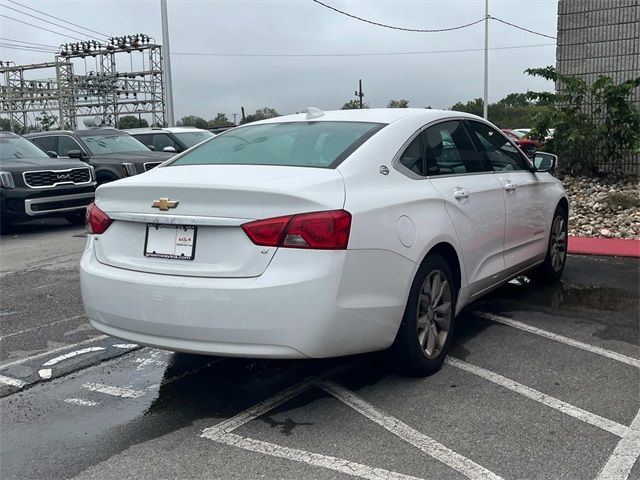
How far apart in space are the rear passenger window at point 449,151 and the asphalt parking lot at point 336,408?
1254 mm

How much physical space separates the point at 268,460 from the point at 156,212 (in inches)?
56.9

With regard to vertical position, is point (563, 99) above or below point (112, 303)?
above

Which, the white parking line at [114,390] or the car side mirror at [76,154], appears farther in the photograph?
the car side mirror at [76,154]

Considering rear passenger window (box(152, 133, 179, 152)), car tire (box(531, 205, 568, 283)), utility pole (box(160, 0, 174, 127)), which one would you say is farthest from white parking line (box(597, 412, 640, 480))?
utility pole (box(160, 0, 174, 127))

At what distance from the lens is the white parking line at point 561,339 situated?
14.9 ft

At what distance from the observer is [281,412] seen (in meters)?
3.80

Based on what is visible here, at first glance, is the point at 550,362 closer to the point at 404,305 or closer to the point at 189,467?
the point at 404,305

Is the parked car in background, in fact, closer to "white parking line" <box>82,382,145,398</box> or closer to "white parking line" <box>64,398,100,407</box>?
"white parking line" <box>82,382,145,398</box>

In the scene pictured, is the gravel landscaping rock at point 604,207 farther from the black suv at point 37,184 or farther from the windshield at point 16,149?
the windshield at point 16,149

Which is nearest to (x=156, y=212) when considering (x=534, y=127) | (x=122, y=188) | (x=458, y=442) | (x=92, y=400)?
(x=122, y=188)

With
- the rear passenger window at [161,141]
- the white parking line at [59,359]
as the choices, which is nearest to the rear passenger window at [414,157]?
the white parking line at [59,359]

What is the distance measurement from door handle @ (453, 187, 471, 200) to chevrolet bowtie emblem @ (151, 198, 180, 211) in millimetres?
1872

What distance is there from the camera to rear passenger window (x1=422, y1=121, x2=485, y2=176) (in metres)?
4.63

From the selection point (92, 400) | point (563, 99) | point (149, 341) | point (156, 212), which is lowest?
point (92, 400)
